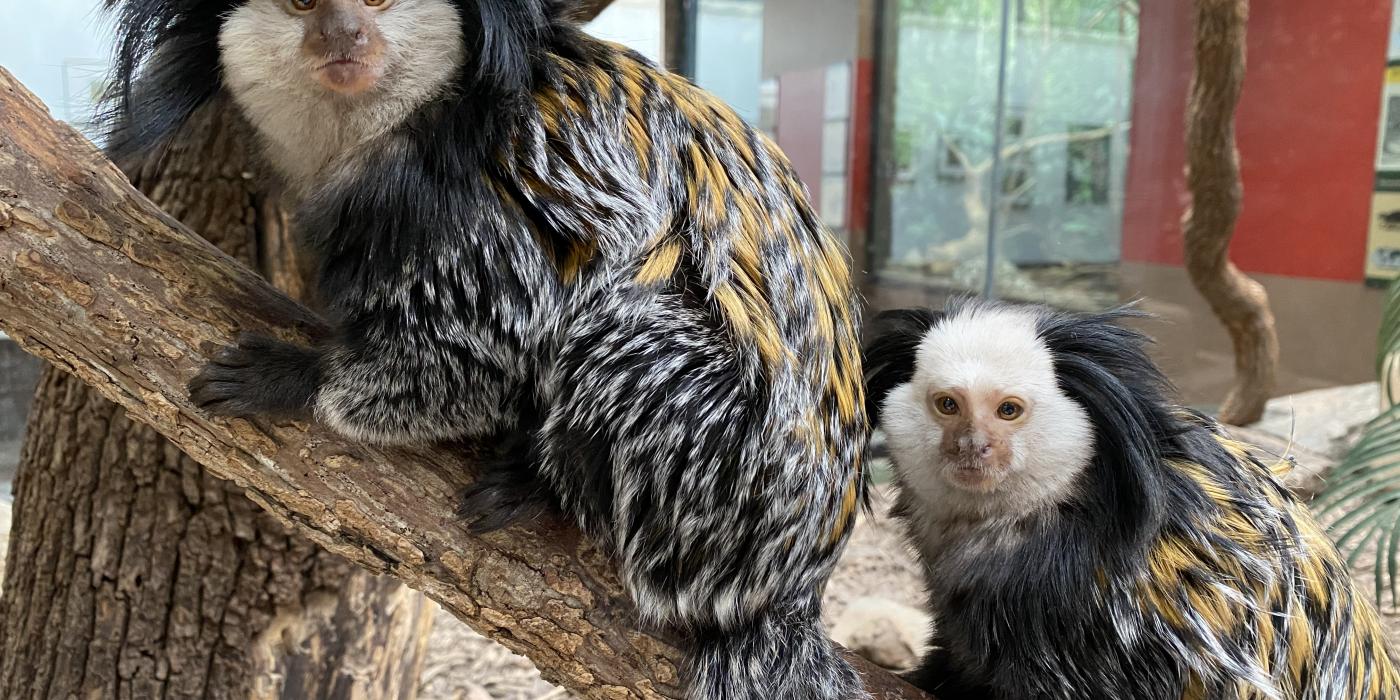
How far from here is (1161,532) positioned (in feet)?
6.15

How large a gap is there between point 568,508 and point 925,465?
730 millimetres

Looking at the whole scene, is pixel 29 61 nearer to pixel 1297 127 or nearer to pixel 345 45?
pixel 345 45

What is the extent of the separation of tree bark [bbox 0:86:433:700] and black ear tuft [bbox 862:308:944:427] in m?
1.42

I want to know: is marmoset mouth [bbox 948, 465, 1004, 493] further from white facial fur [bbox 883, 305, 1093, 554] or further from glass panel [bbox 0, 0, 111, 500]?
glass panel [bbox 0, 0, 111, 500]

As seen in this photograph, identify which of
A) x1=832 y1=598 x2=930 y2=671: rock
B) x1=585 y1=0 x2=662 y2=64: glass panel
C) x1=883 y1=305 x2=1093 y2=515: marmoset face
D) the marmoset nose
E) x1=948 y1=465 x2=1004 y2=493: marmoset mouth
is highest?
x1=585 y1=0 x2=662 y2=64: glass panel

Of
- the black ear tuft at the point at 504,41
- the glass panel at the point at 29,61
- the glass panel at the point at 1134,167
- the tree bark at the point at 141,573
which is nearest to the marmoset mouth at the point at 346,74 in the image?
the black ear tuft at the point at 504,41

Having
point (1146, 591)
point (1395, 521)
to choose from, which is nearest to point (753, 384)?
point (1146, 591)

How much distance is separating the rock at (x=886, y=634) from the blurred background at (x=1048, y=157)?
0.01m

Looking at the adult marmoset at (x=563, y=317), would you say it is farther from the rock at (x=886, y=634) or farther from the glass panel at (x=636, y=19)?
the glass panel at (x=636, y=19)

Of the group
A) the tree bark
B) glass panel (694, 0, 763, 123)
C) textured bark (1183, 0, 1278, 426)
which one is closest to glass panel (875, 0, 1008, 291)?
glass panel (694, 0, 763, 123)

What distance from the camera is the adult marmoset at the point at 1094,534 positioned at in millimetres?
1815

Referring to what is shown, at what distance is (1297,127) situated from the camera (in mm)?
5043

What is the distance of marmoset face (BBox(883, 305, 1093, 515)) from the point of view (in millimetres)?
1904

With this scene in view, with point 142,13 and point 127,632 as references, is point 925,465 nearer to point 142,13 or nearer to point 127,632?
point 142,13
